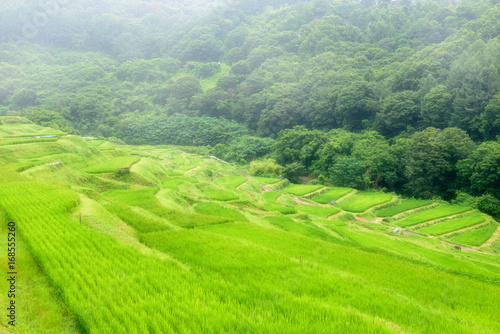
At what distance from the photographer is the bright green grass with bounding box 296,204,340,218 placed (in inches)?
1048

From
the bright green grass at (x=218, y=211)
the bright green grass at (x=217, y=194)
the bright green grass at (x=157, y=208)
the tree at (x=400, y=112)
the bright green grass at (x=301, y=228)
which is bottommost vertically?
the bright green grass at (x=301, y=228)

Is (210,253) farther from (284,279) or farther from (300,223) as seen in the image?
(300,223)

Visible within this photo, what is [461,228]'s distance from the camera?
22781mm

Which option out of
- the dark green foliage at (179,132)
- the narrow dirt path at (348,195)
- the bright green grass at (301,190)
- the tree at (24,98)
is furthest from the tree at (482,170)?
the tree at (24,98)

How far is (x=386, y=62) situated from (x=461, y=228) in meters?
50.8

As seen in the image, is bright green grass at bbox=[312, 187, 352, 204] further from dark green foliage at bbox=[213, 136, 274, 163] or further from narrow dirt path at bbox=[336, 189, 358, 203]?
dark green foliage at bbox=[213, 136, 274, 163]

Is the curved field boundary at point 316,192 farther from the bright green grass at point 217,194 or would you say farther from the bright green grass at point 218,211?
the bright green grass at point 218,211

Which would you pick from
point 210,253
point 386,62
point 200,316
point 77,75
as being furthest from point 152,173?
point 77,75

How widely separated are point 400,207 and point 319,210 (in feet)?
26.5

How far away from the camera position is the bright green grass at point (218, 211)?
17.3m

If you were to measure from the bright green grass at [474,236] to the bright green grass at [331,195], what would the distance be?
39.1 feet

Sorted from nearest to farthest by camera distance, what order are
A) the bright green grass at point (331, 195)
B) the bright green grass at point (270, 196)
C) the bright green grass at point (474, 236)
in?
1. the bright green grass at point (474, 236)
2. the bright green grass at point (270, 196)
3. the bright green grass at point (331, 195)

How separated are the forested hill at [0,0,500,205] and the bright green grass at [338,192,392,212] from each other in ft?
13.1

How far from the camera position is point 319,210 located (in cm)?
2778
